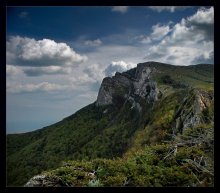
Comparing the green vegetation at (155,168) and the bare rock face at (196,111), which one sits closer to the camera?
the green vegetation at (155,168)

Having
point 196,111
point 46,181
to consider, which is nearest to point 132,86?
point 196,111

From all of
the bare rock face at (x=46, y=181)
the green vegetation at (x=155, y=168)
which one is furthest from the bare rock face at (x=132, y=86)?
the bare rock face at (x=46, y=181)

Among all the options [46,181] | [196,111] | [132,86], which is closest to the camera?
[46,181]

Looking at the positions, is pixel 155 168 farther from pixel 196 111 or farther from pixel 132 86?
pixel 132 86

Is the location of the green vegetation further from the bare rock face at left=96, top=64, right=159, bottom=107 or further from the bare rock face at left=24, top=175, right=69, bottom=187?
the bare rock face at left=96, top=64, right=159, bottom=107

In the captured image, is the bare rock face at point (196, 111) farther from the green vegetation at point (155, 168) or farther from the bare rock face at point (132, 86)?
the bare rock face at point (132, 86)

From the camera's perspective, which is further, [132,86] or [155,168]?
[132,86]
